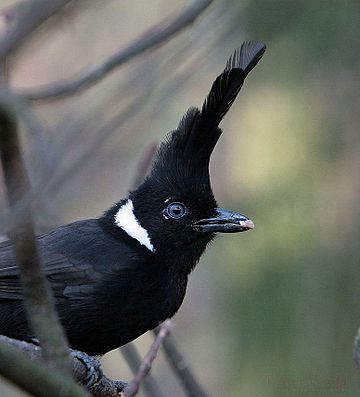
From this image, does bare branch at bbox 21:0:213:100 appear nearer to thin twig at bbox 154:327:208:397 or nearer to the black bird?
the black bird

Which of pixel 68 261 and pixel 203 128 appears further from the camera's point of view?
pixel 68 261

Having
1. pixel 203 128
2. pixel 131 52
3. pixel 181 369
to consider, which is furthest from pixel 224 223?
pixel 131 52

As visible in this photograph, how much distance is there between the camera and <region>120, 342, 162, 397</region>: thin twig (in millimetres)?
3846

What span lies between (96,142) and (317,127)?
11.6ft

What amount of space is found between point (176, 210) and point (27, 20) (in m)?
2.14

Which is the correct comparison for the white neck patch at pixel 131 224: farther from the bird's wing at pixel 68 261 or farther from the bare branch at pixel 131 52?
the bare branch at pixel 131 52

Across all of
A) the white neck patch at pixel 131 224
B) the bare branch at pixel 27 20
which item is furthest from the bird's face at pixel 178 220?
the bare branch at pixel 27 20

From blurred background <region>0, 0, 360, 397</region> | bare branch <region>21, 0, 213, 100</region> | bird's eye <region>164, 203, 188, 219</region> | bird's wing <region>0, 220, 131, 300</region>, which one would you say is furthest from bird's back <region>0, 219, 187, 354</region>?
blurred background <region>0, 0, 360, 397</region>

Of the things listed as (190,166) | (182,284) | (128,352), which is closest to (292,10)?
(190,166)

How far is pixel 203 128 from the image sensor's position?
4180 millimetres

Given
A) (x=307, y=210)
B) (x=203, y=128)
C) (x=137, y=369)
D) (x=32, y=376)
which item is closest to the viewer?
(x=32, y=376)

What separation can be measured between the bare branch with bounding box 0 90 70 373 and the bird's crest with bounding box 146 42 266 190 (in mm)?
1633

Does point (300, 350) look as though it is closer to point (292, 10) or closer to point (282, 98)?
point (282, 98)

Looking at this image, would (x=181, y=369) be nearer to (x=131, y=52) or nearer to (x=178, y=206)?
(x=178, y=206)
